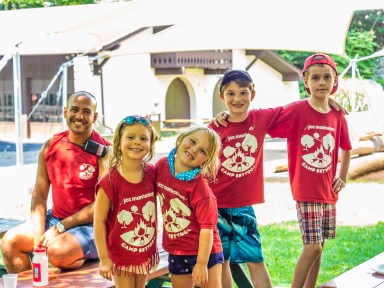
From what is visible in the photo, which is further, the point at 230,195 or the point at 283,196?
the point at 283,196

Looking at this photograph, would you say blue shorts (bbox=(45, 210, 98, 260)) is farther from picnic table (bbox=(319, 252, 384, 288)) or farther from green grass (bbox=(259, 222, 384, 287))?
green grass (bbox=(259, 222, 384, 287))

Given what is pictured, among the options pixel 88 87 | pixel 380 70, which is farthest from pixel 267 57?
pixel 380 70

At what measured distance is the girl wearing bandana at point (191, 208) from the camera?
11.5 feet

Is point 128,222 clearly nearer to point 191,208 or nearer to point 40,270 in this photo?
point 191,208

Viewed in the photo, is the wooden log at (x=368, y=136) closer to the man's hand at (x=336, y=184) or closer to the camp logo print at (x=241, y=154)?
the man's hand at (x=336, y=184)

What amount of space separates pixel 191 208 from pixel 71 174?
1261 millimetres

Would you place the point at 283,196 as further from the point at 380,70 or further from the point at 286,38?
the point at 380,70

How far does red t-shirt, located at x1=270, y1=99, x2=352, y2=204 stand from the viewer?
14.1 ft

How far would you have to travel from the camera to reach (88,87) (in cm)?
2542

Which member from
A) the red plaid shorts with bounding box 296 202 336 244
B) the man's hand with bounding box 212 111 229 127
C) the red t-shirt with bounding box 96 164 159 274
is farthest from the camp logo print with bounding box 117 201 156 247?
the red plaid shorts with bounding box 296 202 336 244

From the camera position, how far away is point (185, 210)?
356 centimetres

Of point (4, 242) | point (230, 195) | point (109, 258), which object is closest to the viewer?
point (109, 258)

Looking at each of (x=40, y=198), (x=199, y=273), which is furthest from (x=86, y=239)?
(x=199, y=273)

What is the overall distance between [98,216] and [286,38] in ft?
14.9
